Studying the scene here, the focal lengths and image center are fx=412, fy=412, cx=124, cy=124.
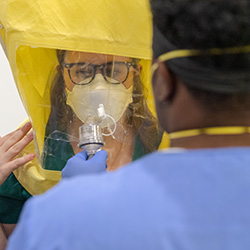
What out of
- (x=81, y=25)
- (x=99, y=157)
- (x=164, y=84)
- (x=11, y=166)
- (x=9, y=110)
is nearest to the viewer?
(x=164, y=84)

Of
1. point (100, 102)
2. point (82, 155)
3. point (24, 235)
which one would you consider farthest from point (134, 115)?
point (24, 235)

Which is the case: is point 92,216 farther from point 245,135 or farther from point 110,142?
point 110,142

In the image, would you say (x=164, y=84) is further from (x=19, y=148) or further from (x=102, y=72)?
(x=19, y=148)

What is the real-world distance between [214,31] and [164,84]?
0.35 feet

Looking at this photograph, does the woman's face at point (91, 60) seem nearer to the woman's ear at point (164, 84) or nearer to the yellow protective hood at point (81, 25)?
the yellow protective hood at point (81, 25)

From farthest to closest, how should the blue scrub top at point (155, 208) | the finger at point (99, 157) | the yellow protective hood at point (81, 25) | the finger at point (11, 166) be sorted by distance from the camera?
the finger at point (11, 166)
the yellow protective hood at point (81, 25)
the finger at point (99, 157)
the blue scrub top at point (155, 208)

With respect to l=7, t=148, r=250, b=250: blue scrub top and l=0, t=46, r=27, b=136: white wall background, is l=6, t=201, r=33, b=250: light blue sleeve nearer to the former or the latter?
l=7, t=148, r=250, b=250: blue scrub top

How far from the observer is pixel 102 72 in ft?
4.10

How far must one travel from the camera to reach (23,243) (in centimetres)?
55

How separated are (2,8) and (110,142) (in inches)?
20.3

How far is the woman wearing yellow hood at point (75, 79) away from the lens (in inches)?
46.6

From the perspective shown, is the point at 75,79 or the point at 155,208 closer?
the point at 155,208

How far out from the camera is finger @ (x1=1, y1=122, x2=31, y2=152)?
1.38 meters

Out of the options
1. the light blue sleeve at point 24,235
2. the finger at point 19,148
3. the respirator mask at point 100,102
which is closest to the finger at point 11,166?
the finger at point 19,148
